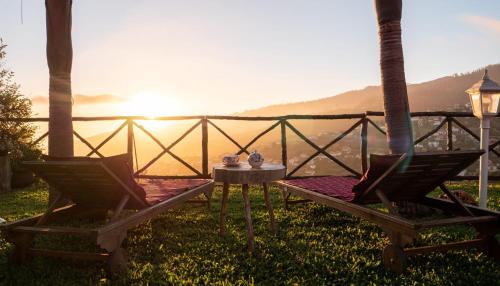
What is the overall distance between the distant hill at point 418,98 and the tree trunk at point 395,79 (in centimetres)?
5395

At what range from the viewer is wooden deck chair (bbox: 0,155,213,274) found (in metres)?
3.72

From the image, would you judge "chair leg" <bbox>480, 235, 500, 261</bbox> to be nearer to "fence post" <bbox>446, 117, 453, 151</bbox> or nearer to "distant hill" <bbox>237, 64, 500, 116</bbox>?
"fence post" <bbox>446, 117, 453, 151</bbox>

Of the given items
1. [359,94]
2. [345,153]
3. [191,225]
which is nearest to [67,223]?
[191,225]

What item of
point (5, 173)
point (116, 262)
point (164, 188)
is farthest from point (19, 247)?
point (5, 173)

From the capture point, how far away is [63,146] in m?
6.46

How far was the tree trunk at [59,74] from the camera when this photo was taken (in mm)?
6141

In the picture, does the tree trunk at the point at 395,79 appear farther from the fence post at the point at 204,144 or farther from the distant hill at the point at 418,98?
the distant hill at the point at 418,98

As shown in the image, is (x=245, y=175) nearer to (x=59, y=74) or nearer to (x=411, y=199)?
(x=411, y=199)

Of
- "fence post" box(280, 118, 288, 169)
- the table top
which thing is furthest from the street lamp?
"fence post" box(280, 118, 288, 169)

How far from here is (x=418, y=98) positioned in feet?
219

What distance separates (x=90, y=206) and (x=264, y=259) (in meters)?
2.09

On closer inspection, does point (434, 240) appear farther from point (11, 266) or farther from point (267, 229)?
point (11, 266)

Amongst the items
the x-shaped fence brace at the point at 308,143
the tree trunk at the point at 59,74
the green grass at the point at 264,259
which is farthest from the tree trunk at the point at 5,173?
the green grass at the point at 264,259

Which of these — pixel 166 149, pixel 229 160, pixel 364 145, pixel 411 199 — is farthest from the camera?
pixel 166 149
